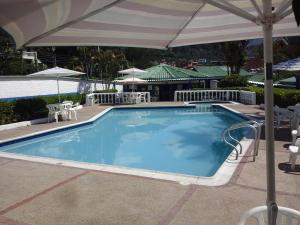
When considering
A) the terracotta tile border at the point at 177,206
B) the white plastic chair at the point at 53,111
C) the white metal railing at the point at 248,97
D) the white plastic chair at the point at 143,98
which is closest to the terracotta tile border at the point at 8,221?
the terracotta tile border at the point at 177,206

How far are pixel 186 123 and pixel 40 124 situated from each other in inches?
309

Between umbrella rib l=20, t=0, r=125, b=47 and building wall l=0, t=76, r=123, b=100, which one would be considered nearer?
umbrella rib l=20, t=0, r=125, b=47

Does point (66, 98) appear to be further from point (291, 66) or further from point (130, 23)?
point (130, 23)

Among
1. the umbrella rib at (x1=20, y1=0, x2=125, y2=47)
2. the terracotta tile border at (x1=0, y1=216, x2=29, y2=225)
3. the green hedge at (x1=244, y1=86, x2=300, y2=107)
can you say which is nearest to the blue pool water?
the green hedge at (x1=244, y1=86, x2=300, y2=107)

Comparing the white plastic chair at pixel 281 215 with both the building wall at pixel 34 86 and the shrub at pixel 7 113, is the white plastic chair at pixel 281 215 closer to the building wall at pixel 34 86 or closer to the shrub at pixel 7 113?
the shrub at pixel 7 113

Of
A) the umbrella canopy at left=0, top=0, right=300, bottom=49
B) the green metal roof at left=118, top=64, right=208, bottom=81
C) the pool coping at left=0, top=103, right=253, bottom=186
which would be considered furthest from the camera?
the green metal roof at left=118, top=64, right=208, bottom=81

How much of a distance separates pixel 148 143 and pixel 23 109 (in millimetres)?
7124

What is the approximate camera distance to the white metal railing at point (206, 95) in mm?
25984

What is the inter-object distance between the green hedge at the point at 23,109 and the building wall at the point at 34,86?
5.96ft

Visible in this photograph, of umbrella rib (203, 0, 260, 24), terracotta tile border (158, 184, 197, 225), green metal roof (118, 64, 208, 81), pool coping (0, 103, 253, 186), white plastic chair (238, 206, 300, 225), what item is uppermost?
green metal roof (118, 64, 208, 81)

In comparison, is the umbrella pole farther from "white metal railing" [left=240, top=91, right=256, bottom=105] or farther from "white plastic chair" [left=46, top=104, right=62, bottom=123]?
"white metal railing" [left=240, top=91, right=256, bottom=105]

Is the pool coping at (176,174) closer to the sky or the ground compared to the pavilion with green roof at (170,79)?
closer to the ground

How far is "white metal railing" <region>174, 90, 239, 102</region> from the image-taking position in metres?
26.0

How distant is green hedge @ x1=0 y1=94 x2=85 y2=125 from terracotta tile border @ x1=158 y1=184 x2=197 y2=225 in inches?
468
